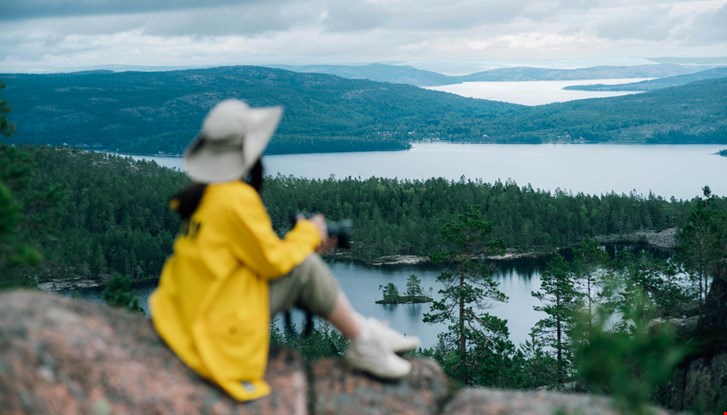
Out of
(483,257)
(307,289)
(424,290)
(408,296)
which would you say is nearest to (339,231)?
(307,289)

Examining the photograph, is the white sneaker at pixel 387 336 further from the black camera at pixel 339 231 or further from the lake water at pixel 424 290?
the lake water at pixel 424 290

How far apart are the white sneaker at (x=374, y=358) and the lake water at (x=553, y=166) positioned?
346 feet

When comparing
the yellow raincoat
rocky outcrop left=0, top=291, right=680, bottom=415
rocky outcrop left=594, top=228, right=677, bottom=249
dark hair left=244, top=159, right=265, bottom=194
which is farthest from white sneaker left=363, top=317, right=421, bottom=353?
rocky outcrop left=594, top=228, right=677, bottom=249

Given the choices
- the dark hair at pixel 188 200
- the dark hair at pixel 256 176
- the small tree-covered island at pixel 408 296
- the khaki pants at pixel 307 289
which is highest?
the dark hair at pixel 256 176

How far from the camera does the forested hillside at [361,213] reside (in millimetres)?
74438

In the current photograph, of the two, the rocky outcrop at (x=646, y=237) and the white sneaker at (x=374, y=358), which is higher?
the white sneaker at (x=374, y=358)

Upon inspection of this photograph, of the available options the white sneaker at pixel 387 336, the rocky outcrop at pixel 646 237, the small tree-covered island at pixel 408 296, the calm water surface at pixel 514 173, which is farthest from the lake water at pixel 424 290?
the white sneaker at pixel 387 336

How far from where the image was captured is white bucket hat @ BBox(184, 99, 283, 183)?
477cm

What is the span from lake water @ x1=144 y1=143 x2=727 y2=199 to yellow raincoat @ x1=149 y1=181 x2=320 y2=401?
106198mm

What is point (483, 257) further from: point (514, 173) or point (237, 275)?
point (514, 173)

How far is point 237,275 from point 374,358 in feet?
A: 3.70

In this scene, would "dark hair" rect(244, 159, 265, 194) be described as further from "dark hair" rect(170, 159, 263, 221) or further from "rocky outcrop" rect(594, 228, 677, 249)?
"rocky outcrop" rect(594, 228, 677, 249)

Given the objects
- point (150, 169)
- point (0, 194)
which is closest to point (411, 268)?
point (150, 169)

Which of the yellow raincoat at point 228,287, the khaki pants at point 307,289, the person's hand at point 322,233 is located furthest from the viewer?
the person's hand at point 322,233
